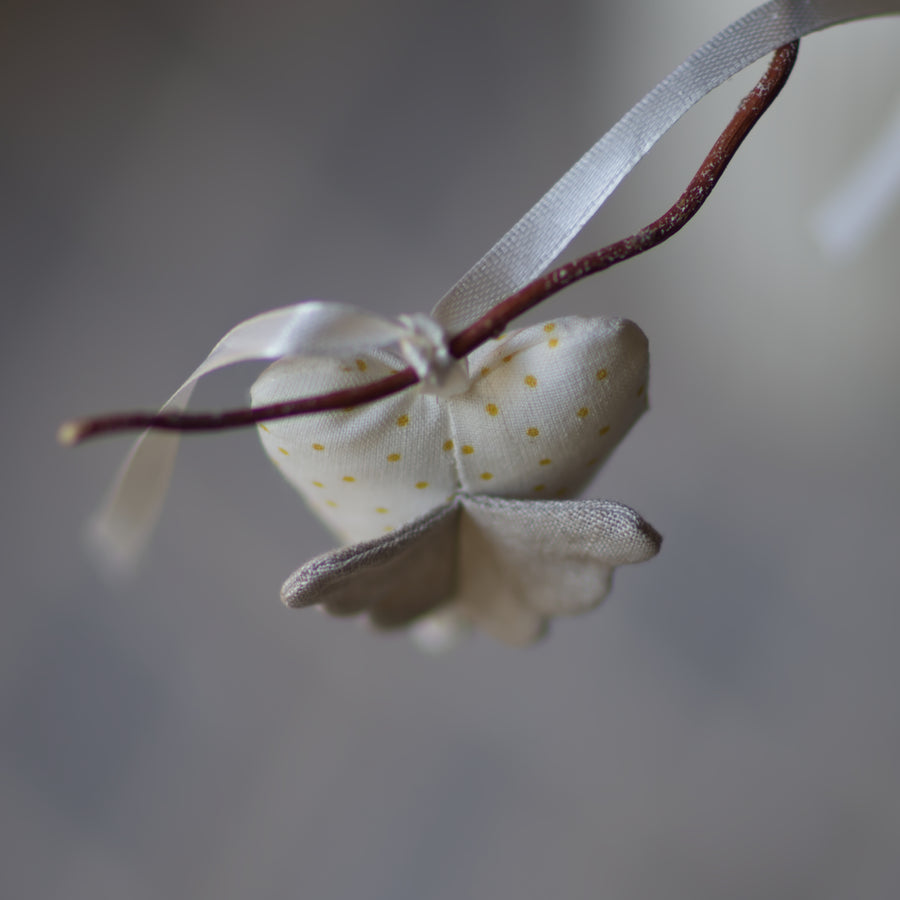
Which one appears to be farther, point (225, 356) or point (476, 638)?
point (476, 638)

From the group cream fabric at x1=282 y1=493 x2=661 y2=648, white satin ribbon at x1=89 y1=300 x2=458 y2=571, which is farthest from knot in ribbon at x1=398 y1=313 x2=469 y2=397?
cream fabric at x1=282 y1=493 x2=661 y2=648

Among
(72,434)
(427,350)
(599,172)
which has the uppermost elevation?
(599,172)

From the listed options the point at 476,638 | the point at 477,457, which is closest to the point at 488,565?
the point at 477,457

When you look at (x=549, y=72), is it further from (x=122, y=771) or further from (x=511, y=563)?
(x=122, y=771)

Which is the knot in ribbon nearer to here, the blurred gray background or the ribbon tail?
the ribbon tail

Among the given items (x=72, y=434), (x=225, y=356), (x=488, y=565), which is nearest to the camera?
(x=72, y=434)

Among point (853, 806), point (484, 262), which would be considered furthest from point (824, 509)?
point (484, 262)

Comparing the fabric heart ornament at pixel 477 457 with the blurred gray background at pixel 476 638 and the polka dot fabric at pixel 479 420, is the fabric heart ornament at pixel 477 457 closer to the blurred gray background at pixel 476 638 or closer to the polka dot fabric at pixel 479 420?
the polka dot fabric at pixel 479 420

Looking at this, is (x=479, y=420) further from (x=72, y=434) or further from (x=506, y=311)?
(x=72, y=434)
